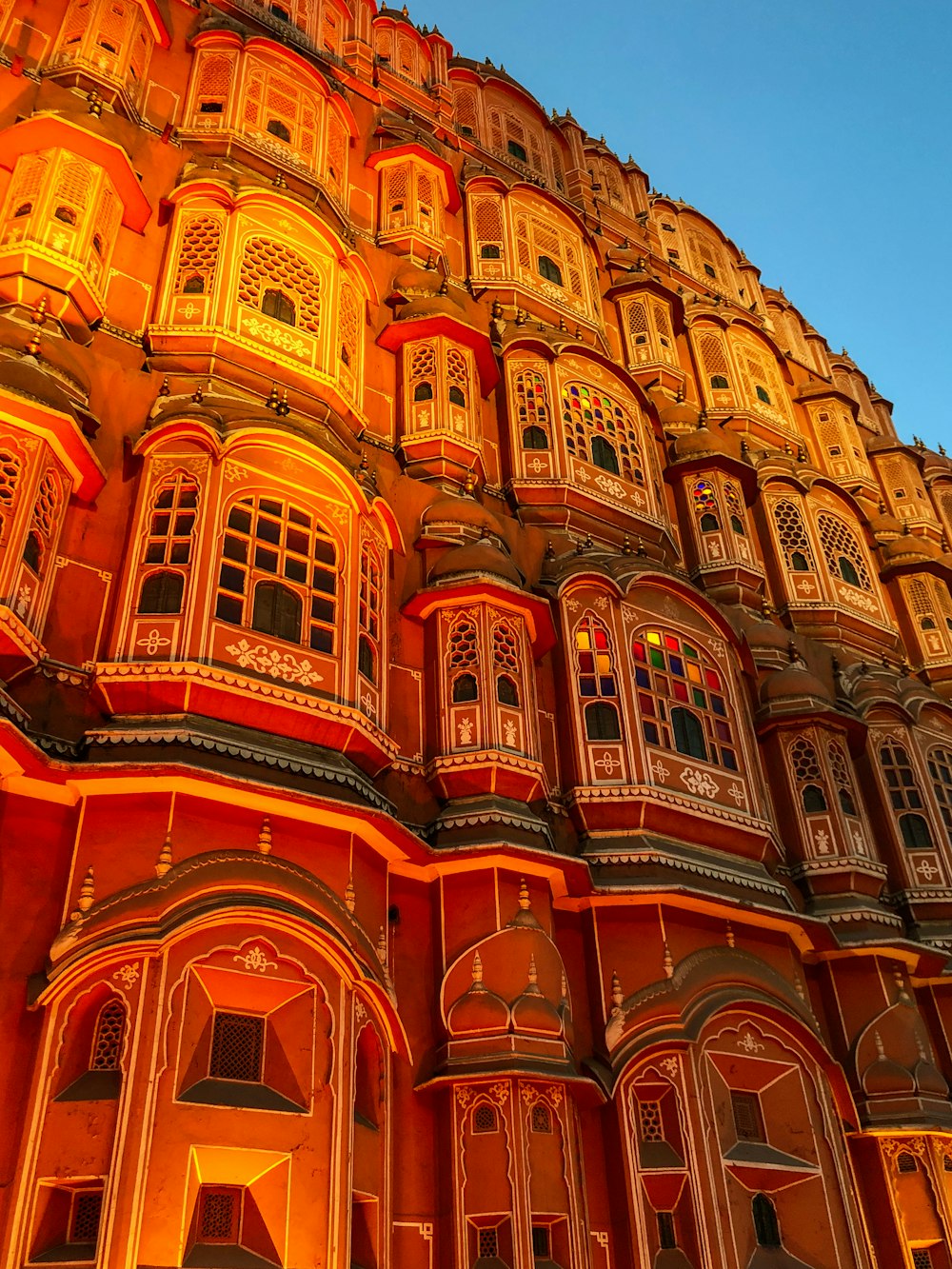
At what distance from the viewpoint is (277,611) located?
37.3 ft

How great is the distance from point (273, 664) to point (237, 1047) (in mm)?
3799

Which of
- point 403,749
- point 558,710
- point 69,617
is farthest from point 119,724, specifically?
point 558,710

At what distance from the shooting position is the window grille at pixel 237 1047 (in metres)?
8.58

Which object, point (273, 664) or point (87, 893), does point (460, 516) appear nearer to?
point (273, 664)

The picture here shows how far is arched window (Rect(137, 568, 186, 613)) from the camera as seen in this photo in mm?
10773

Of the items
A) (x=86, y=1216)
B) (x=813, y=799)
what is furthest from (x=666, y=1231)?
(x=813, y=799)

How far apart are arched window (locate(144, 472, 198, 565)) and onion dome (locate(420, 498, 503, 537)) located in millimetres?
3888

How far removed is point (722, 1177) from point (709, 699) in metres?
6.36

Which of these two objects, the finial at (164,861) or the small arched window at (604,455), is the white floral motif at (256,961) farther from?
the small arched window at (604,455)

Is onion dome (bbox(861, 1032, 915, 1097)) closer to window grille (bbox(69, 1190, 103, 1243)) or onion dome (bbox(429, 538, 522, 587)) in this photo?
onion dome (bbox(429, 538, 522, 587))

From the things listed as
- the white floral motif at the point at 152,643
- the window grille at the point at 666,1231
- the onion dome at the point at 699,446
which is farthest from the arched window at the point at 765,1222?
Answer: the onion dome at the point at 699,446

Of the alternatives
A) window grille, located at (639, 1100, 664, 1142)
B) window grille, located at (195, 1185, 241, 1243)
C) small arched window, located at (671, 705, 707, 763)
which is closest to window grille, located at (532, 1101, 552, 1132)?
window grille, located at (639, 1100, 664, 1142)

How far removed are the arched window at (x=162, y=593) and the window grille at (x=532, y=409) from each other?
7.83m

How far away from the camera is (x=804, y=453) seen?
24.6m
